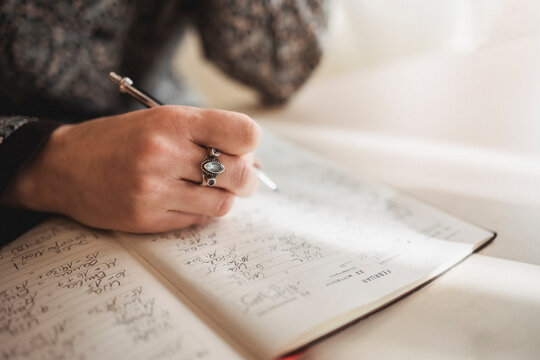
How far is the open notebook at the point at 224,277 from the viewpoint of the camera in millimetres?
317

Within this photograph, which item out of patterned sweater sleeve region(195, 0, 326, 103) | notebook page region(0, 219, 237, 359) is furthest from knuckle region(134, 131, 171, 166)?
patterned sweater sleeve region(195, 0, 326, 103)

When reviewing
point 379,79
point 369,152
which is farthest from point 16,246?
point 379,79

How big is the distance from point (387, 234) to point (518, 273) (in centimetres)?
14

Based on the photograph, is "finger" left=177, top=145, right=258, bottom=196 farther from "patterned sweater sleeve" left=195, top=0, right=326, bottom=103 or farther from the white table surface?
"patterned sweater sleeve" left=195, top=0, right=326, bottom=103

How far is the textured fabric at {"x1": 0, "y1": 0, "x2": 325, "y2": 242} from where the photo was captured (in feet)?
1.83

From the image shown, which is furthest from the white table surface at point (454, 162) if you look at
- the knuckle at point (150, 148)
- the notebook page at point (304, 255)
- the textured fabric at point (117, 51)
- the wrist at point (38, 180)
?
the wrist at point (38, 180)

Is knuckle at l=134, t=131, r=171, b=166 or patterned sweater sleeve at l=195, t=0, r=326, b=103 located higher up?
patterned sweater sleeve at l=195, t=0, r=326, b=103

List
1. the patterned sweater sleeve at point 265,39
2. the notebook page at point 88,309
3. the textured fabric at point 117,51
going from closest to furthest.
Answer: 1. the notebook page at point 88,309
2. the textured fabric at point 117,51
3. the patterned sweater sleeve at point 265,39

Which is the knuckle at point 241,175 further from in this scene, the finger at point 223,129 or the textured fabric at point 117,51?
the textured fabric at point 117,51

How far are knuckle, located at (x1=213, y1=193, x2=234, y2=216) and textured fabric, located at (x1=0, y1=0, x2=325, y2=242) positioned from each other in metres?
0.23

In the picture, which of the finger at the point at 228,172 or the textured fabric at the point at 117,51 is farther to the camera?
the textured fabric at the point at 117,51

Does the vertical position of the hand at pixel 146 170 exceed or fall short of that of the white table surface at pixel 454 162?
it falls short

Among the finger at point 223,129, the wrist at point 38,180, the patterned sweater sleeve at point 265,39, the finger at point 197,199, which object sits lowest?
the wrist at point 38,180

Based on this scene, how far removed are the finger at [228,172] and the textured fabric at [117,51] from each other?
193 mm
